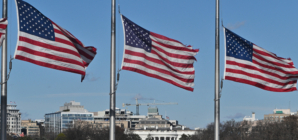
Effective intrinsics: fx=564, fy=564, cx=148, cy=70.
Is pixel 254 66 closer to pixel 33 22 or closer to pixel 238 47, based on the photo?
pixel 238 47

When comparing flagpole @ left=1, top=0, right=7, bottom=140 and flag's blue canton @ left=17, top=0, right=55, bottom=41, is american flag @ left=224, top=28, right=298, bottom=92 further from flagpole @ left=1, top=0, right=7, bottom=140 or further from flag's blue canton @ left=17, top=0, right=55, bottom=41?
flagpole @ left=1, top=0, right=7, bottom=140

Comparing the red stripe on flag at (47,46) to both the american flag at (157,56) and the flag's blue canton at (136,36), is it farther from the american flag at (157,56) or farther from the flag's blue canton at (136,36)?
the flag's blue canton at (136,36)

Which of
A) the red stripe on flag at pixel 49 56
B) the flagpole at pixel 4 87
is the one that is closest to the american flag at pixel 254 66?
the red stripe on flag at pixel 49 56

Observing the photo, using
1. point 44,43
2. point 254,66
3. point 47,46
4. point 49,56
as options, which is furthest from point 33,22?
point 254,66

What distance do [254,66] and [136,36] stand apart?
6283mm

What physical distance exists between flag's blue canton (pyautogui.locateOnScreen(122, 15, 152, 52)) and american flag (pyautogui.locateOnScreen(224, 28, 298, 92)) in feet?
13.3

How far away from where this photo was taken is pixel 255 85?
27.9 metres

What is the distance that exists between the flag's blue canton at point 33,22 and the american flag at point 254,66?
8.75m

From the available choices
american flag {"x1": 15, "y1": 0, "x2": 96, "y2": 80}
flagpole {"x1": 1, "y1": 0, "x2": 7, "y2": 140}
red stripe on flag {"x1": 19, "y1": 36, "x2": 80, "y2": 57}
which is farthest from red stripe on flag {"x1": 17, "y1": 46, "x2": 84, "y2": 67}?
flagpole {"x1": 1, "y1": 0, "x2": 7, "y2": 140}

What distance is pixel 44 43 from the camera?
2412cm

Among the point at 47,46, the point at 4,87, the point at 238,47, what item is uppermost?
the point at 238,47

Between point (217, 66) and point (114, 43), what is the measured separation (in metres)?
5.34

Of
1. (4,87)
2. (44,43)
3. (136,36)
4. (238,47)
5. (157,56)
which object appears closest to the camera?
(4,87)

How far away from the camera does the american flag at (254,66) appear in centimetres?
2761
